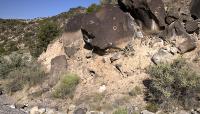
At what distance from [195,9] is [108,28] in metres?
4.04

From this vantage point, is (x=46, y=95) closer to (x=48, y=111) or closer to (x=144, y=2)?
(x=48, y=111)

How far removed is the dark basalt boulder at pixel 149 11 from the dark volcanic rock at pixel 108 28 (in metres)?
0.52

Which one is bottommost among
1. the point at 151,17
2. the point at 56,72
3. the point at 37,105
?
the point at 37,105

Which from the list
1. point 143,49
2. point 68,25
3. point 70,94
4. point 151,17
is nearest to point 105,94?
point 70,94

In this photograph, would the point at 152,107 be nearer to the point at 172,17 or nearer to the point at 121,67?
the point at 121,67

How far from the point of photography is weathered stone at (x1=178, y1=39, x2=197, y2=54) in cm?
1405

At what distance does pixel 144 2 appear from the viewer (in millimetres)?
15555

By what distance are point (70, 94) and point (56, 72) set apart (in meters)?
2.22

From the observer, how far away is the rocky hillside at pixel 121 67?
12.0 meters

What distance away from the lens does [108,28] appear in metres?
15.9

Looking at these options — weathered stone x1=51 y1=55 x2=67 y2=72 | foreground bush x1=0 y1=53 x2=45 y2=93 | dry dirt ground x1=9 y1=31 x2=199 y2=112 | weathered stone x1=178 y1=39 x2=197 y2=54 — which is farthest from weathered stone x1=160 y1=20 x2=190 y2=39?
foreground bush x1=0 y1=53 x2=45 y2=93

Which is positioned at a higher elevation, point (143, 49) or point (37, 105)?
point (143, 49)

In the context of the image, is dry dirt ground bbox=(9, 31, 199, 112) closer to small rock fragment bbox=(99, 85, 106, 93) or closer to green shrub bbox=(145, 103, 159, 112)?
small rock fragment bbox=(99, 85, 106, 93)

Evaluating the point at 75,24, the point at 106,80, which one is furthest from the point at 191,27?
the point at 75,24
